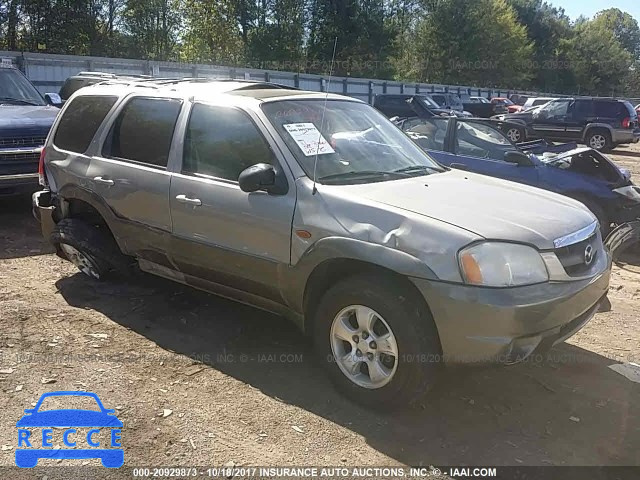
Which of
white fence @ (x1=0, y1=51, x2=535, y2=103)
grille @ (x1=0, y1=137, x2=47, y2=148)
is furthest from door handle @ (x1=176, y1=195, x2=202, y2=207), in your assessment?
white fence @ (x1=0, y1=51, x2=535, y2=103)

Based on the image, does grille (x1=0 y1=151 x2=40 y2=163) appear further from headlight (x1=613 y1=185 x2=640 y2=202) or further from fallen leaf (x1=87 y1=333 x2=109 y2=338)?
headlight (x1=613 y1=185 x2=640 y2=202)

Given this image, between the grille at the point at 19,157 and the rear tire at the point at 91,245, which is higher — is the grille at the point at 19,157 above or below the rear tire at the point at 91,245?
above

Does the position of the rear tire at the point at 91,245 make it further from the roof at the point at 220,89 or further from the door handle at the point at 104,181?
the roof at the point at 220,89

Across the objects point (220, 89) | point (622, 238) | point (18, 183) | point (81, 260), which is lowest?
point (81, 260)

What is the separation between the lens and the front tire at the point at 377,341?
126 inches

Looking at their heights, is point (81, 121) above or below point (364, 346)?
above

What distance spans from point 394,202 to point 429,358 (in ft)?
2.93

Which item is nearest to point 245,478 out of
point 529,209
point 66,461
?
point 66,461

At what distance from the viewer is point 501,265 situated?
3084 millimetres

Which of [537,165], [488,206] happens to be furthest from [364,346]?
[537,165]

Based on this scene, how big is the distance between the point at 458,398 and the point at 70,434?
7.35 ft

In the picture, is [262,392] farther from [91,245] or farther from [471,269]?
[91,245]

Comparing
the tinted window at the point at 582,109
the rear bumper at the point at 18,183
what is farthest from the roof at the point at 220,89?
the tinted window at the point at 582,109

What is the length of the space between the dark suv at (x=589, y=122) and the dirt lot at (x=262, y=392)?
53.3 feet
